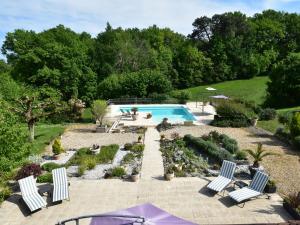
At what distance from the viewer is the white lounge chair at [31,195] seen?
41.7 feet

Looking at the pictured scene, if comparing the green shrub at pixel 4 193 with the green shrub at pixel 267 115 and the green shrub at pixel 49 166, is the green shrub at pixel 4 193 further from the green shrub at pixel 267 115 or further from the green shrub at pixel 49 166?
the green shrub at pixel 267 115

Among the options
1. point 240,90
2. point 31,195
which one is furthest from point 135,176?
point 240,90

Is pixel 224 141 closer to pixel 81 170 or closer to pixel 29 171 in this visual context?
pixel 81 170

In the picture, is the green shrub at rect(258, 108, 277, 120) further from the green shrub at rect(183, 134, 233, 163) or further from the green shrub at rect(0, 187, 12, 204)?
the green shrub at rect(0, 187, 12, 204)

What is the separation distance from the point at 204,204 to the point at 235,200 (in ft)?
3.77

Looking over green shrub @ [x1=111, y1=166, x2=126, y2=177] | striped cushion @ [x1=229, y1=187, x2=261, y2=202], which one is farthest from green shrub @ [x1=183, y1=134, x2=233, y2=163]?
green shrub @ [x1=111, y1=166, x2=126, y2=177]

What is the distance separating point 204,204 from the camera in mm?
12969

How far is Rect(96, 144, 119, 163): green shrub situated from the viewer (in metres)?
18.9

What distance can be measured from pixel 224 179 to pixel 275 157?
5.83m

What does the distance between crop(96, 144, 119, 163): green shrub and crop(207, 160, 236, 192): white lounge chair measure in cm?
656

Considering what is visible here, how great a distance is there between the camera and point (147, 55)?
53562 millimetres

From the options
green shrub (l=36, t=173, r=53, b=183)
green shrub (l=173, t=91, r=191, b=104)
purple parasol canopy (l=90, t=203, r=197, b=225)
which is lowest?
green shrub (l=36, t=173, r=53, b=183)

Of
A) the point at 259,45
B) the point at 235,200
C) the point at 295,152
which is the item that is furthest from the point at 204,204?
the point at 259,45

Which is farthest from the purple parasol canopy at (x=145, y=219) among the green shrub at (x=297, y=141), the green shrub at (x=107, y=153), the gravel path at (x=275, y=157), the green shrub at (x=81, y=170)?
the green shrub at (x=297, y=141)
